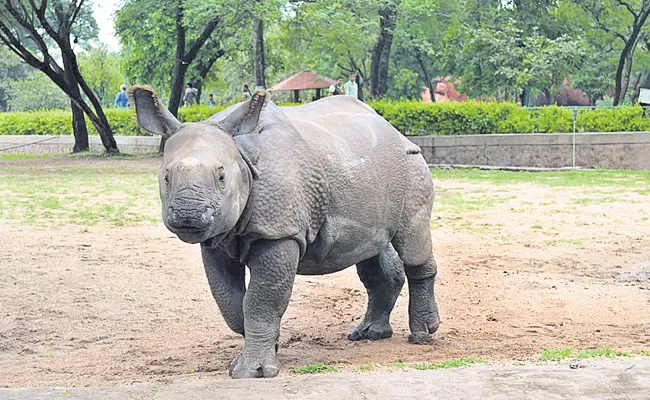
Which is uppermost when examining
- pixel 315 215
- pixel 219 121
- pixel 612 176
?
pixel 219 121

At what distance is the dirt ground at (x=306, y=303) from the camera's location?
22.9 feet

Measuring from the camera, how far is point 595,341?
7.27 m

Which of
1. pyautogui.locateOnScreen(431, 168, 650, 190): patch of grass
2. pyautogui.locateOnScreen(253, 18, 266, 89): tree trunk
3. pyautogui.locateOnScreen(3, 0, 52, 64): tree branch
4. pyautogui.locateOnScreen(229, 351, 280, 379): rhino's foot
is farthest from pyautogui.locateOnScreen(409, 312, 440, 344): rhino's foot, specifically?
pyautogui.locateOnScreen(253, 18, 266, 89): tree trunk

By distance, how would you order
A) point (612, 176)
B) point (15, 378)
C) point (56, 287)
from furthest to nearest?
point (612, 176)
point (56, 287)
point (15, 378)

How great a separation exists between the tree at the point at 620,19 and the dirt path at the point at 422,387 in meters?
Result: 29.2

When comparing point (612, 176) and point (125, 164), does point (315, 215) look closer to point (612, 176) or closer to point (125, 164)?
point (612, 176)

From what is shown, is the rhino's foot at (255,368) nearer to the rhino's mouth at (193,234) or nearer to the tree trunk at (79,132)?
the rhino's mouth at (193,234)

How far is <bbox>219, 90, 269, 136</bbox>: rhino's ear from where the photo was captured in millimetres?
5863

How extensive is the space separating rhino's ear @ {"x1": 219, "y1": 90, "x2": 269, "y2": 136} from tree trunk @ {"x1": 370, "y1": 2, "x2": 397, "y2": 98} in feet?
81.5

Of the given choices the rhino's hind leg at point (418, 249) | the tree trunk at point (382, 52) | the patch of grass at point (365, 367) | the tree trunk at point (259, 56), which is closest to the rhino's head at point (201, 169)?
the patch of grass at point (365, 367)

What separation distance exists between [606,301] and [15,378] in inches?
205

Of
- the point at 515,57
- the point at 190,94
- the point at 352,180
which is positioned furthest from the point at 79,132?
the point at 352,180

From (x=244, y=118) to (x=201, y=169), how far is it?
0.65 meters

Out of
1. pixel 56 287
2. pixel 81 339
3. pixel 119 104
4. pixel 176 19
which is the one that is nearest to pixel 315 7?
pixel 176 19
